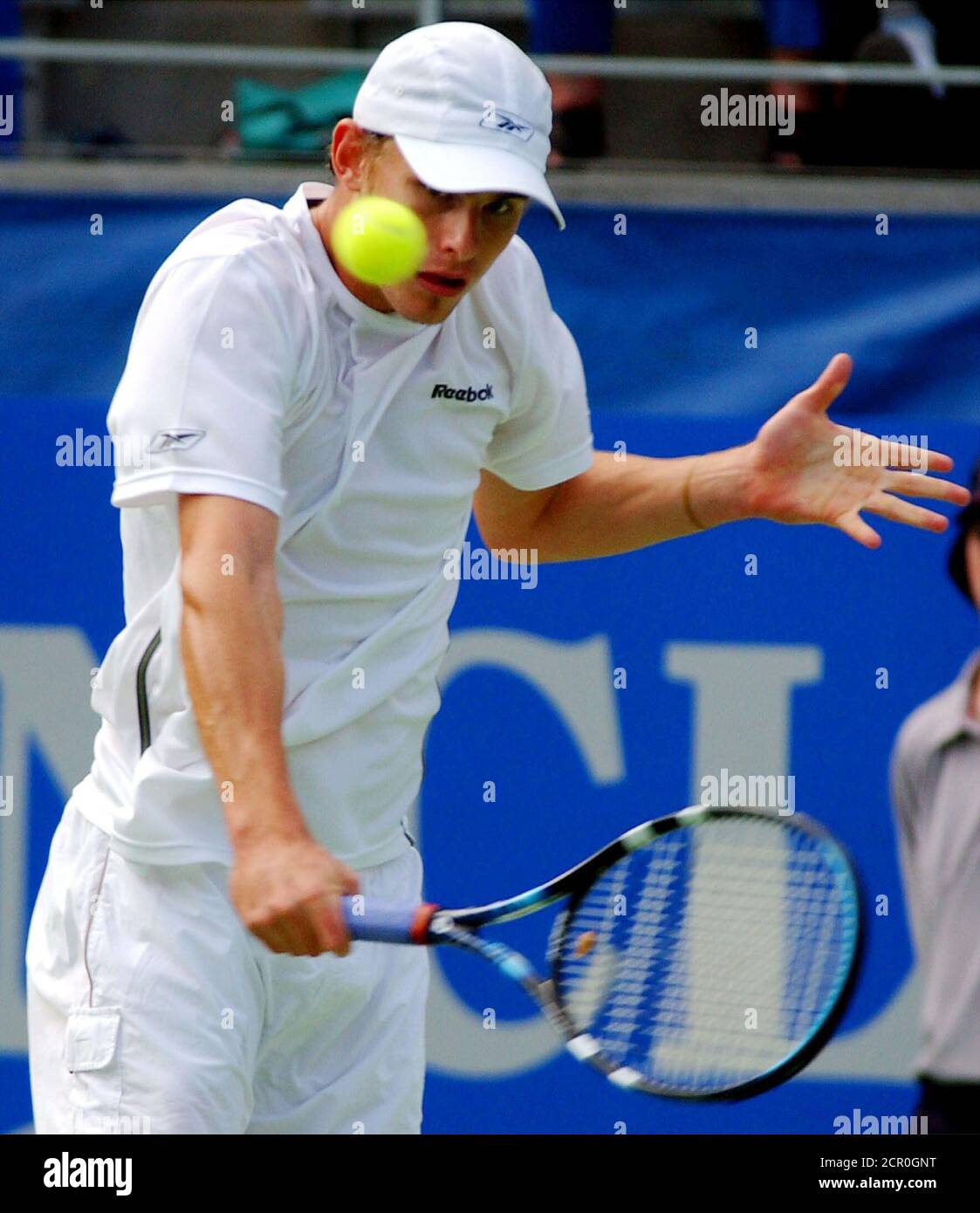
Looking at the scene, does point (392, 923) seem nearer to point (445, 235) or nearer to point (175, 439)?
point (175, 439)

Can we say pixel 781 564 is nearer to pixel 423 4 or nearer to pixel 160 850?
pixel 423 4

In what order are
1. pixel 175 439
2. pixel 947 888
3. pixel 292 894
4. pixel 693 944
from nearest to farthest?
pixel 292 894 → pixel 175 439 → pixel 693 944 → pixel 947 888

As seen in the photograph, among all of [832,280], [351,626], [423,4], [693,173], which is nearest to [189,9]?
[423,4]

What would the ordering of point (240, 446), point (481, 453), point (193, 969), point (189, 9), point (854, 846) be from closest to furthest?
1. point (240, 446)
2. point (193, 969)
3. point (481, 453)
4. point (854, 846)
5. point (189, 9)

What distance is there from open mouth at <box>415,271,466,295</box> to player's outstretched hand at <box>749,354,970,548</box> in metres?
0.61

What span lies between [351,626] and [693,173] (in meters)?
1.96

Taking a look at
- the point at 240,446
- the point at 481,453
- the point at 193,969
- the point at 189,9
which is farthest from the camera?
the point at 189,9

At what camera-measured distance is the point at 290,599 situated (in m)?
2.49

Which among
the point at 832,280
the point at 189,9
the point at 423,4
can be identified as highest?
the point at 189,9

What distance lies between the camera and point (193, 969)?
2.47m

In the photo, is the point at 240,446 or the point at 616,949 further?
→ the point at 616,949

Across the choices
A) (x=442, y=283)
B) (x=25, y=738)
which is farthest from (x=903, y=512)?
(x=25, y=738)

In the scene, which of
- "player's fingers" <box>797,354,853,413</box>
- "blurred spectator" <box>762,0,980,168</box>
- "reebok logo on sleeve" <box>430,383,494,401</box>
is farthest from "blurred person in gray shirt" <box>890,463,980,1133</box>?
"blurred spectator" <box>762,0,980,168</box>

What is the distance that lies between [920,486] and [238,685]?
110 centimetres
